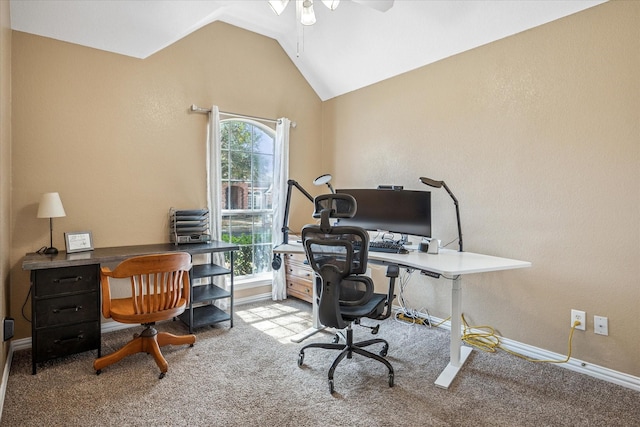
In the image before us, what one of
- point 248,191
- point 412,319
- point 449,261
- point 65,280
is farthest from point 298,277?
point 65,280

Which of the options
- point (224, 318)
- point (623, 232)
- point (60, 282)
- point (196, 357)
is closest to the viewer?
point (623, 232)

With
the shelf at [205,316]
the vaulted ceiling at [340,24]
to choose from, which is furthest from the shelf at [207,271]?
the vaulted ceiling at [340,24]

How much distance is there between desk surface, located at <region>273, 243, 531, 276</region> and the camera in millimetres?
2279

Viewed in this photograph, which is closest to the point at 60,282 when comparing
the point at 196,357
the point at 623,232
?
the point at 196,357

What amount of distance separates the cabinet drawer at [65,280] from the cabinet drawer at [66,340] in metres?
0.26

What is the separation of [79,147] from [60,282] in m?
1.18

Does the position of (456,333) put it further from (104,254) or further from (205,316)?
(104,254)

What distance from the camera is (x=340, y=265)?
227cm

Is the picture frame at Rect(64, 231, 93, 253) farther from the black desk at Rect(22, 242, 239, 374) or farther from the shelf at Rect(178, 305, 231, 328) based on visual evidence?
the shelf at Rect(178, 305, 231, 328)

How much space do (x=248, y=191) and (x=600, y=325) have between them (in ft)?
11.1

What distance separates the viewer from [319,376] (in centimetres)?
239

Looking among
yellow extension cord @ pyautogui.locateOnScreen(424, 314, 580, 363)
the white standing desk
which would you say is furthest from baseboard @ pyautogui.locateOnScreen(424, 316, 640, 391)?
the white standing desk

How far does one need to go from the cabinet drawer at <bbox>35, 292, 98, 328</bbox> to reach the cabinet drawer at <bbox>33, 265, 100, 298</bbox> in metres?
0.05

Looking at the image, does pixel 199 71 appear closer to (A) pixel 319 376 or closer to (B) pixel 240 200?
(B) pixel 240 200
